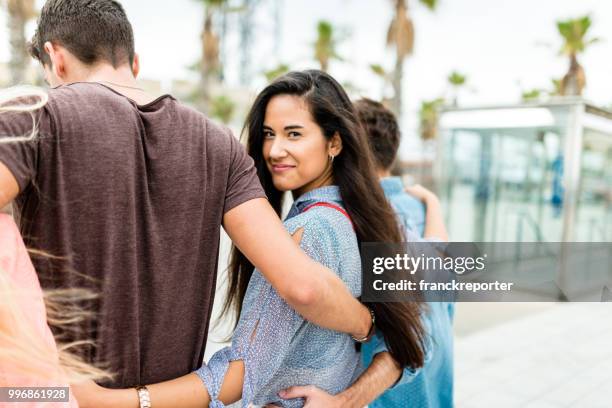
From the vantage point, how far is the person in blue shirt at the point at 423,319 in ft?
6.73

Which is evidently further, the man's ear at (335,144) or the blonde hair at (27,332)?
the man's ear at (335,144)

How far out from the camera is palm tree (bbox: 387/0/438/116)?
636 inches

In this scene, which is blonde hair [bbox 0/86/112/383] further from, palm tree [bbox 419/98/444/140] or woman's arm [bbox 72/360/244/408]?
palm tree [bbox 419/98/444/140]

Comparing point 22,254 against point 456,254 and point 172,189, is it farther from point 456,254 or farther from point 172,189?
point 456,254

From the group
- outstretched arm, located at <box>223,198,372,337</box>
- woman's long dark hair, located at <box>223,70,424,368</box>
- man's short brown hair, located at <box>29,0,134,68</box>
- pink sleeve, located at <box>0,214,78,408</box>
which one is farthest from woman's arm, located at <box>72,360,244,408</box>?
man's short brown hair, located at <box>29,0,134,68</box>

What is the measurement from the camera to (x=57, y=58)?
1353 mm

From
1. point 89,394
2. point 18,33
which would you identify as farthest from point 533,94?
point 89,394

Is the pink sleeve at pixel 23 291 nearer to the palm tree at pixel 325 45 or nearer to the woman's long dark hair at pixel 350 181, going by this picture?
the woman's long dark hair at pixel 350 181

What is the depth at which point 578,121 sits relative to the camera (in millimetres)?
7355

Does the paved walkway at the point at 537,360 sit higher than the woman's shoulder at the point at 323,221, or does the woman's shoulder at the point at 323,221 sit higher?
the woman's shoulder at the point at 323,221

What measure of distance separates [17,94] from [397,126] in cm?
191

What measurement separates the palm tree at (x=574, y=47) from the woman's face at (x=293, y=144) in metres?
14.6

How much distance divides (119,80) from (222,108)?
2584 centimetres

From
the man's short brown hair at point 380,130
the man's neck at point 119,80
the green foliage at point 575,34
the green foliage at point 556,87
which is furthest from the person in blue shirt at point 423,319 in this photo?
the green foliage at point 556,87
